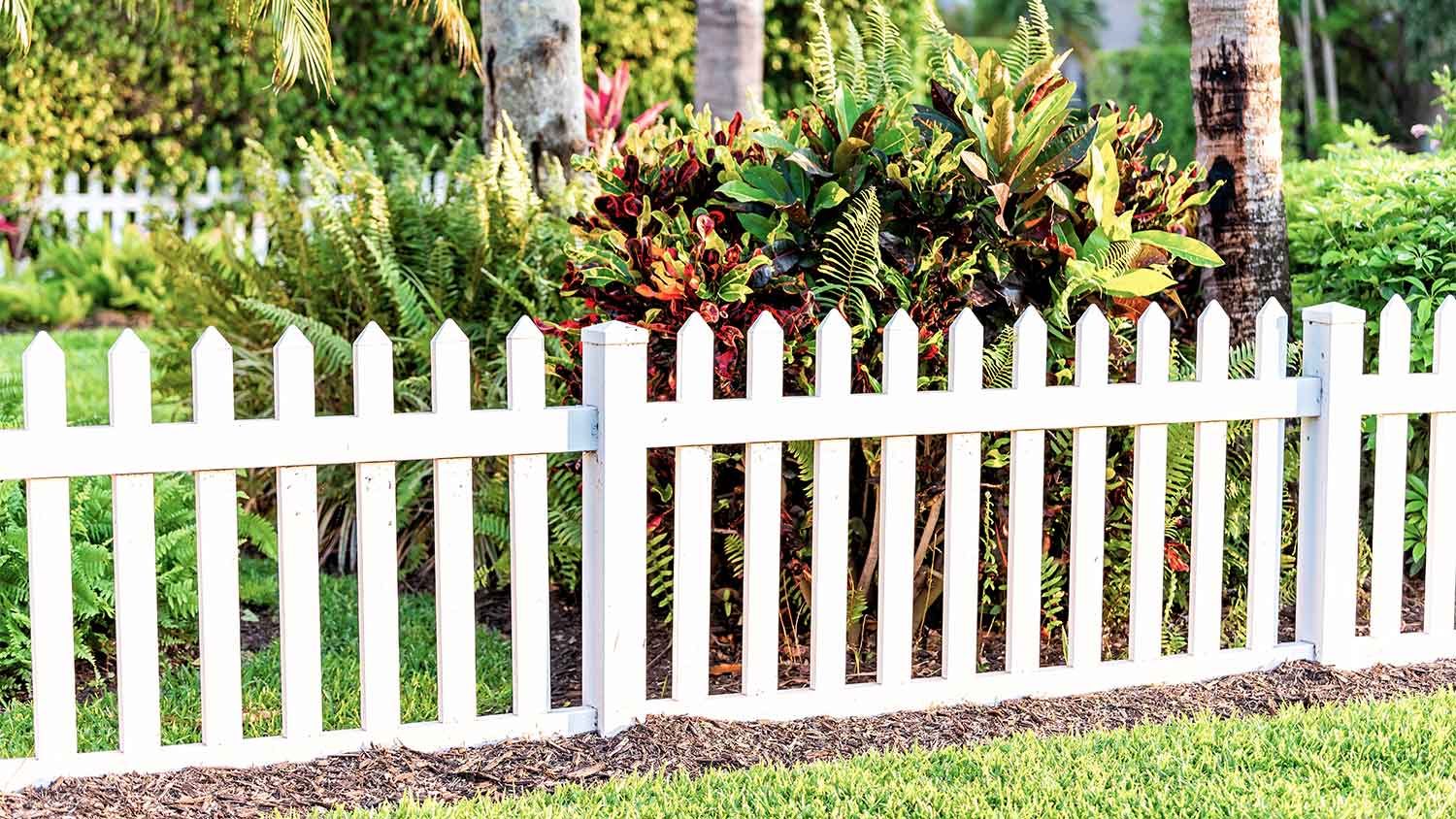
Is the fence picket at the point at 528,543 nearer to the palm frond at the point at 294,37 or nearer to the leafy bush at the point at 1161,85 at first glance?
the palm frond at the point at 294,37

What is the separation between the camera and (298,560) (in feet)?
11.3

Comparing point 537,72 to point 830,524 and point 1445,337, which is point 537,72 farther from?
point 1445,337

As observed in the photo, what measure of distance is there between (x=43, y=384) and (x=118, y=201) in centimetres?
968

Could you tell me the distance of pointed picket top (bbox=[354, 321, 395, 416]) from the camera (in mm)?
3387

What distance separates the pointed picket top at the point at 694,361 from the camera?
3.57m

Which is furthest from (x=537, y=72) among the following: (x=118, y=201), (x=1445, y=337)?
(x=118, y=201)

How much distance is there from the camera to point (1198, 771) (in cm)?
342

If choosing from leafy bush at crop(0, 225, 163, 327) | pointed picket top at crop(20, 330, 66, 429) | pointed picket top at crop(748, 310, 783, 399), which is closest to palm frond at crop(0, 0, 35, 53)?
pointed picket top at crop(20, 330, 66, 429)

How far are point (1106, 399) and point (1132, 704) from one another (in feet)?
2.46

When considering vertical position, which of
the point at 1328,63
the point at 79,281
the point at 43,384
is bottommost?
the point at 43,384

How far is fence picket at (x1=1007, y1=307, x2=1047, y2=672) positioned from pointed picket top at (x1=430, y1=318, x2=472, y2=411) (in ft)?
4.11

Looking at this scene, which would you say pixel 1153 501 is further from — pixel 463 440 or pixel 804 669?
pixel 463 440

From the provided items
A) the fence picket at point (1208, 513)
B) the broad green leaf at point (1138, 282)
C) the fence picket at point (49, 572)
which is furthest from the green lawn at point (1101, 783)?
the broad green leaf at point (1138, 282)

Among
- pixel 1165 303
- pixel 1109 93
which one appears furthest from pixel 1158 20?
pixel 1165 303
